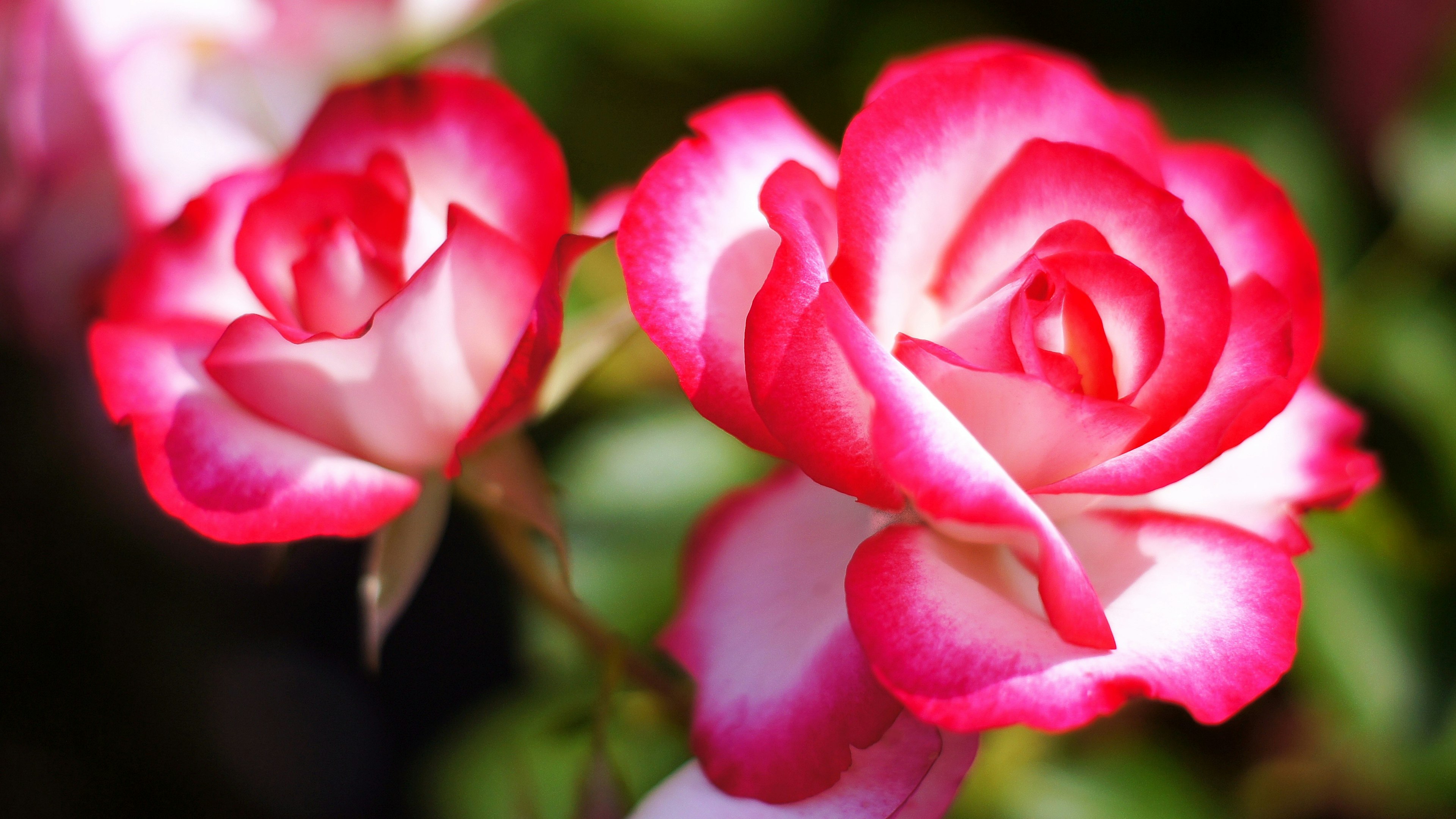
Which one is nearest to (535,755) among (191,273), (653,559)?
(653,559)

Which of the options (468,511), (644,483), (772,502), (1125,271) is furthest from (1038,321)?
(468,511)

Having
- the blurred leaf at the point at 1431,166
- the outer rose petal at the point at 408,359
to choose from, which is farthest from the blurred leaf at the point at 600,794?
the blurred leaf at the point at 1431,166

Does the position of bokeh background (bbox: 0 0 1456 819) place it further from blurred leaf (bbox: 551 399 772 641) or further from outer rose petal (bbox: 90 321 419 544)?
outer rose petal (bbox: 90 321 419 544)

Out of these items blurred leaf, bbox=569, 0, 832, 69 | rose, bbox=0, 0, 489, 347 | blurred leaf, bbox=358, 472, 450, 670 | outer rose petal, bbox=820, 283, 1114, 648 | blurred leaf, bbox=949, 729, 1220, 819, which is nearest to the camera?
outer rose petal, bbox=820, 283, 1114, 648

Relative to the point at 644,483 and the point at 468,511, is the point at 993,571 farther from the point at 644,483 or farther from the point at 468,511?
the point at 468,511

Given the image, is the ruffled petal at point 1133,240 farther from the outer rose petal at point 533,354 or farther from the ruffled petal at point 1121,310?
the outer rose petal at point 533,354

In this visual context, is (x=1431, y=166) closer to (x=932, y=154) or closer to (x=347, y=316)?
(x=932, y=154)

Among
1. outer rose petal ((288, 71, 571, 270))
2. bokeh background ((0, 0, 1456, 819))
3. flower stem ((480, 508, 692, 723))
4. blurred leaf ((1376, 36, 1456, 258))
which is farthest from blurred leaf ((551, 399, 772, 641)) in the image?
blurred leaf ((1376, 36, 1456, 258))

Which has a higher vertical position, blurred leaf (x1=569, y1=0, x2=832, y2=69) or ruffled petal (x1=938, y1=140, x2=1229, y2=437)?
ruffled petal (x1=938, y1=140, x2=1229, y2=437)
